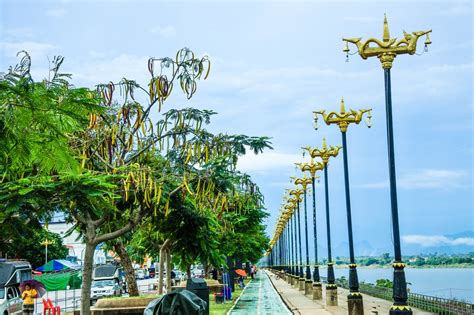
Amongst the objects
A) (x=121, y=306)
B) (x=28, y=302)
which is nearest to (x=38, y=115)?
(x=28, y=302)

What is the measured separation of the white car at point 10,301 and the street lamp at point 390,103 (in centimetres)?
1560

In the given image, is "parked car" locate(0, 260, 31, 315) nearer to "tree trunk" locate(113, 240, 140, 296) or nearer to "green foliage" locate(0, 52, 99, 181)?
"tree trunk" locate(113, 240, 140, 296)

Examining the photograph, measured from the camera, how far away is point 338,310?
2955cm

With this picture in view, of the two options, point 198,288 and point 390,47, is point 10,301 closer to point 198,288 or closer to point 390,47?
point 198,288

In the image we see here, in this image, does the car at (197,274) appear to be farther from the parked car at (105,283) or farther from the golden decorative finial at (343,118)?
the golden decorative finial at (343,118)

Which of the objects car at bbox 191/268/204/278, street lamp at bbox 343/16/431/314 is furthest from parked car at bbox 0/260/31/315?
car at bbox 191/268/204/278

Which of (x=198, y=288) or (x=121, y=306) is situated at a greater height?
(x=198, y=288)

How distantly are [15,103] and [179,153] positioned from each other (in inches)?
491

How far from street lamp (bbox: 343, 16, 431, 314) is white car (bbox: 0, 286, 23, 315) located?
15596mm

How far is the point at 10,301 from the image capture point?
25312 mm

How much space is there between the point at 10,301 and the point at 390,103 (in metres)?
17.1

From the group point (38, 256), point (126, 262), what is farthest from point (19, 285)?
point (38, 256)

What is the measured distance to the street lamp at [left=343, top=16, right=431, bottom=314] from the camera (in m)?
15.6

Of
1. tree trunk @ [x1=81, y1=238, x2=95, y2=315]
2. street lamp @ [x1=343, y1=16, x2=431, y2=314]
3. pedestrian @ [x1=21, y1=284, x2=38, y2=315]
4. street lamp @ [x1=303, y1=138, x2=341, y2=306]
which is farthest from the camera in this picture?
street lamp @ [x1=303, y1=138, x2=341, y2=306]
